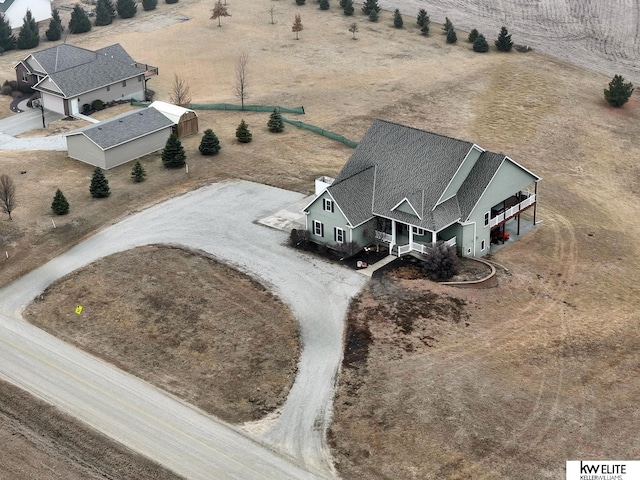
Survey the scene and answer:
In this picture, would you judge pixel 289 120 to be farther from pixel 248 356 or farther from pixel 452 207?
pixel 248 356

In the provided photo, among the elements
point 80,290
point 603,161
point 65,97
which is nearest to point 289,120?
point 65,97

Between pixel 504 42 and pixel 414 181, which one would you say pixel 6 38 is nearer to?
pixel 504 42

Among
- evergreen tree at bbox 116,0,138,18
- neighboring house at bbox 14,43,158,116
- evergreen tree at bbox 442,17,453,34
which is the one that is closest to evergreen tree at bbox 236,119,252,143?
neighboring house at bbox 14,43,158,116

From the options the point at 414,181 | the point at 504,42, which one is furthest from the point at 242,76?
the point at 414,181

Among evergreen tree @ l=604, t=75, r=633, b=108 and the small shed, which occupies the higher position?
the small shed

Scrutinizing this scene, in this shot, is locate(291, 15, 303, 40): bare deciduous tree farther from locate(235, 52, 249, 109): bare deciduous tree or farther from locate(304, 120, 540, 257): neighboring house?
locate(304, 120, 540, 257): neighboring house

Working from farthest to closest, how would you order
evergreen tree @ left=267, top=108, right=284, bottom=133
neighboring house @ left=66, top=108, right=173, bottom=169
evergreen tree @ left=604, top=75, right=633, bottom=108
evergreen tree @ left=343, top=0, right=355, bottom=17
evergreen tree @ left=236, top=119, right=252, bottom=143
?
evergreen tree @ left=343, top=0, right=355, bottom=17, evergreen tree @ left=604, top=75, right=633, bottom=108, evergreen tree @ left=267, top=108, right=284, bottom=133, evergreen tree @ left=236, top=119, right=252, bottom=143, neighboring house @ left=66, top=108, right=173, bottom=169

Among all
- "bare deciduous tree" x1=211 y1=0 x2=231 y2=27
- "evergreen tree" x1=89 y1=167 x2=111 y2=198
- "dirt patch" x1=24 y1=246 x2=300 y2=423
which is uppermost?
"bare deciduous tree" x1=211 y1=0 x2=231 y2=27
